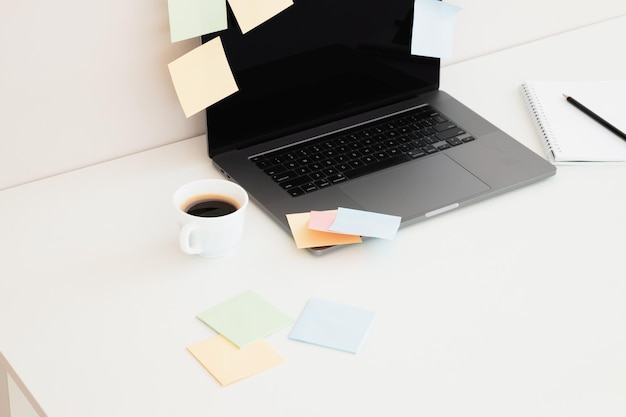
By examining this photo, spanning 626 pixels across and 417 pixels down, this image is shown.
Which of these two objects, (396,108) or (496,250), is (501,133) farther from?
(496,250)

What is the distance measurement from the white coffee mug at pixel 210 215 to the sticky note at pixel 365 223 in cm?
11

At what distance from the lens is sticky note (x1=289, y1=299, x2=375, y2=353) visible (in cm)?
87

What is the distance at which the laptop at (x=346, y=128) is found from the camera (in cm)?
109

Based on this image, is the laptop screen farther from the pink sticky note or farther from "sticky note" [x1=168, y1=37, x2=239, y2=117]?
the pink sticky note

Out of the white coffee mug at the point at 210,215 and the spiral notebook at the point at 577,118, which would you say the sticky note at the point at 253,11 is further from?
the spiral notebook at the point at 577,118

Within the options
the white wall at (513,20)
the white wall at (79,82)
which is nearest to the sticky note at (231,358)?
the white wall at (79,82)

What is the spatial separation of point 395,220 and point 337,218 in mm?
69

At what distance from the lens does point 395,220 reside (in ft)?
3.38

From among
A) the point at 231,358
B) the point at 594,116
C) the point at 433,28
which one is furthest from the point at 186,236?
the point at 594,116

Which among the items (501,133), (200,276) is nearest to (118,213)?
(200,276)

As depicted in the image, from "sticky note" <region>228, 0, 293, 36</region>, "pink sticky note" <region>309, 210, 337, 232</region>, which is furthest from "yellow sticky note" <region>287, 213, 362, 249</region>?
"sticky note" <region>228, 0, 293, 36</region>

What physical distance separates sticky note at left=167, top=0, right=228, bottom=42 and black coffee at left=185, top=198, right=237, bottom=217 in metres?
0.21

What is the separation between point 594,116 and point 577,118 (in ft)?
0.08

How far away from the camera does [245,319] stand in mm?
898
